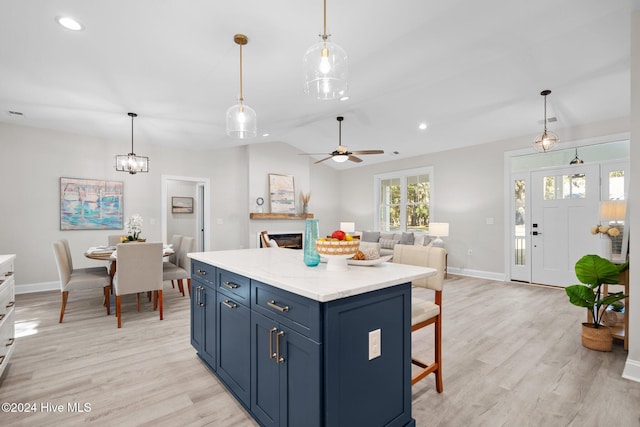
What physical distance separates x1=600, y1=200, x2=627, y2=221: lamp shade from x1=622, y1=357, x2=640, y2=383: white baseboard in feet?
4.69

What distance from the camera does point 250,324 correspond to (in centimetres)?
173

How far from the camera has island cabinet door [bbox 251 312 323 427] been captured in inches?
50.4

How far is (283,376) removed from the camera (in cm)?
145

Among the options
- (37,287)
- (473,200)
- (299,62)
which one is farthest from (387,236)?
(37,287)

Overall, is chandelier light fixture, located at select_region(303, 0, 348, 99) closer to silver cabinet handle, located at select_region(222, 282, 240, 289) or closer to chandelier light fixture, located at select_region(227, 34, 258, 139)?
chandelier light fixture, located at select_region(227, 34, 258, 139)

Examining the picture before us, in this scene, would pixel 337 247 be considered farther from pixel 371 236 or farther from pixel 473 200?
pixel 371 236

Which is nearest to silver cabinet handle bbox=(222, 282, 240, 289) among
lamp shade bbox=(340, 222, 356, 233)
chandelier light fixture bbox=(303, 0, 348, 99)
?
chandelier light fixture bbox=(303, 0, 348, 99)

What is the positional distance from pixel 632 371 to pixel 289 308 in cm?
264

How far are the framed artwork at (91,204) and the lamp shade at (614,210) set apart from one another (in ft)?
22.8

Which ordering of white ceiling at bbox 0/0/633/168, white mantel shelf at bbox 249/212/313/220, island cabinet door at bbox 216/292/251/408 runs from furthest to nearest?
white mantel shelf at bbox 249/212/313/220
white ceiling at bbox 0/0/633/168
island cabinet door at bbox 216/292/251/408

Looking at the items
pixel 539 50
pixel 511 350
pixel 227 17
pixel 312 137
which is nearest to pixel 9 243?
pixel 227 17

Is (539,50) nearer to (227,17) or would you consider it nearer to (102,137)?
(227,17)

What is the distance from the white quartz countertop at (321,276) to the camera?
A: 1.29 meters

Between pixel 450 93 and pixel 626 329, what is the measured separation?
328 cm
